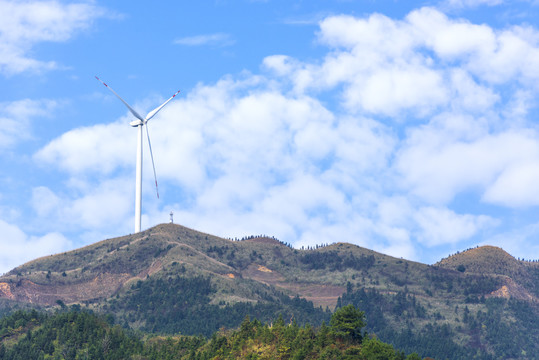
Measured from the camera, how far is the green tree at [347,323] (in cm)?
17350

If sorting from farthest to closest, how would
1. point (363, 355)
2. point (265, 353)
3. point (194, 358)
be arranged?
1. point (194, 358)
2. point (265, 353)
3. point (363, 355)

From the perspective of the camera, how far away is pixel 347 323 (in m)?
174

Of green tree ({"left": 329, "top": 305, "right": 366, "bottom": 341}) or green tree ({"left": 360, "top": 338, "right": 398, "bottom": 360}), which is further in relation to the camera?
green tree ({"left": 329, "top": 305, "right": 366, "bottom": 341})

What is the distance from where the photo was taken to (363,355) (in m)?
167

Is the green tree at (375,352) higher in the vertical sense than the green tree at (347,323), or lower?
lower

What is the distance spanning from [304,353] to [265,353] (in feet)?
45.8

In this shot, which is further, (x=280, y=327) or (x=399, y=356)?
(x=280, y=327)

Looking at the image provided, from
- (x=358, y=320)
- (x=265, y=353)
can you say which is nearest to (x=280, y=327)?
(x=265, y=353)

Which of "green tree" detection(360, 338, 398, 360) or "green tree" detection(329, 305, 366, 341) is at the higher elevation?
"green tree" detection(329, 305, 366, 341)

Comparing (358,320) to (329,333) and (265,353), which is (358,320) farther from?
(265,353)

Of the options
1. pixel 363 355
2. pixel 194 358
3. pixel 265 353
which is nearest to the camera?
pixel 363 355

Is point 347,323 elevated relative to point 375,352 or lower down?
elevated

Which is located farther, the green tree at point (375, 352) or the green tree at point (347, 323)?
the green tree at point (347, 323)

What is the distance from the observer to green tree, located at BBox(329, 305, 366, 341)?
174 meters
